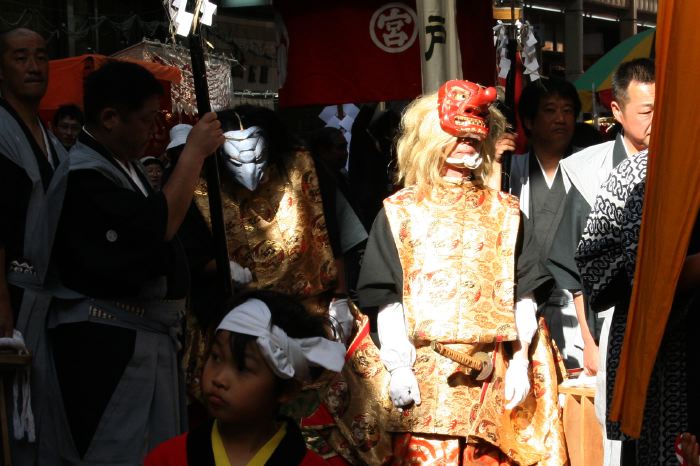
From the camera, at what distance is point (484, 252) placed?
5.09 m

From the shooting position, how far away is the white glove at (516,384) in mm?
5090

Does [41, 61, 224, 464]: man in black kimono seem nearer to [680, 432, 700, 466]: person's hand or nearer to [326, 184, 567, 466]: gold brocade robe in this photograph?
[326, 184, 567, 466]: gold brocade robe

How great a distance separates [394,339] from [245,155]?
99cm

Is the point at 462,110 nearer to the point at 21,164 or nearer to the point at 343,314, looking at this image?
the point at 343,314

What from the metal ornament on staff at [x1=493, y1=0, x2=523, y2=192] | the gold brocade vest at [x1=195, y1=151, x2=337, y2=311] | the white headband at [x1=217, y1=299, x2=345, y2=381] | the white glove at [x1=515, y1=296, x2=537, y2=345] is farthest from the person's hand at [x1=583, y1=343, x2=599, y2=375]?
the white headband at [x1=217, y1=299, x2=345, y2=381]

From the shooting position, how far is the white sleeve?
5047 millimetres

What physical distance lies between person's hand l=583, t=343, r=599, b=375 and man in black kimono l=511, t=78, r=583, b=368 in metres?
0.59

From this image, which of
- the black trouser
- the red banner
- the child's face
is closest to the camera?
the child's face

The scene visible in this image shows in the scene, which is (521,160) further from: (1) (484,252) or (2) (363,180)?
(2) (363,180)

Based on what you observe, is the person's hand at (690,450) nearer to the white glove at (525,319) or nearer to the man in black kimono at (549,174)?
the white glove at (525,319)

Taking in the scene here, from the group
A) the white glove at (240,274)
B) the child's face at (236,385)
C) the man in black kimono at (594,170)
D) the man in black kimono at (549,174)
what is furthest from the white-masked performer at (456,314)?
the child's face at (236,385)

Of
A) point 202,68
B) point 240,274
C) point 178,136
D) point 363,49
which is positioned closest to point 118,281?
point 202,68

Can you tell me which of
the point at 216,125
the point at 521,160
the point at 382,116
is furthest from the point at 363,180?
the point at 216,125

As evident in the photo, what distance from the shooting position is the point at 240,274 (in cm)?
510
